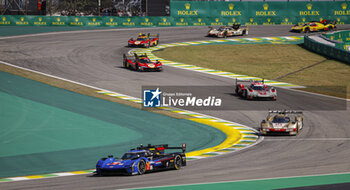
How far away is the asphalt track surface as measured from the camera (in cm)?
1834

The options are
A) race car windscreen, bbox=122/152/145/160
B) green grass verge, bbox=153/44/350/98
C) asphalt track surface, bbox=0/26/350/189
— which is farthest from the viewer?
green grass verge, bbox=153/44/350/98

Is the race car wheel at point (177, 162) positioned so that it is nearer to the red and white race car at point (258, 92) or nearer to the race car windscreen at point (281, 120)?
the race car windscreen at point (281, 120)

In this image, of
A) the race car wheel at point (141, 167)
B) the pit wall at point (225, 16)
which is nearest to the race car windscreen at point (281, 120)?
the race car wheel at point (141, 167)

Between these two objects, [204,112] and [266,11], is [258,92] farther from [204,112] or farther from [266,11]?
[266,11]

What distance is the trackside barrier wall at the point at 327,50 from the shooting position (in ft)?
162

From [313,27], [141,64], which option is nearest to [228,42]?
[313,27]

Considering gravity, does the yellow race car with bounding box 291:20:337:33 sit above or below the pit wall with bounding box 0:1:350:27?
below

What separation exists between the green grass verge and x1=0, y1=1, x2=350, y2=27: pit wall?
42.6ft

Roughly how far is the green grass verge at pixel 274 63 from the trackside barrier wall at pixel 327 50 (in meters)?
0.68

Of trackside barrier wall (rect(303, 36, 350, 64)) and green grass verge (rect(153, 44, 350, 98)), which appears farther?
trackside barrier wall (rect(303, 36, 350, 64))

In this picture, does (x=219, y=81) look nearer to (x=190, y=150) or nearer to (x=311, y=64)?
(x=311, y=64)

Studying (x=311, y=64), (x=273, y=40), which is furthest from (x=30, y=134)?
(x=273, y=40)

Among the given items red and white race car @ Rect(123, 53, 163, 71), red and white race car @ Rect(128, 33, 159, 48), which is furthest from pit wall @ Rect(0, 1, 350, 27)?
red and white race car @ Rect(123, 53, 163, 71)

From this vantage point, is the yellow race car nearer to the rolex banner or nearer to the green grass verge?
the rolex banner
